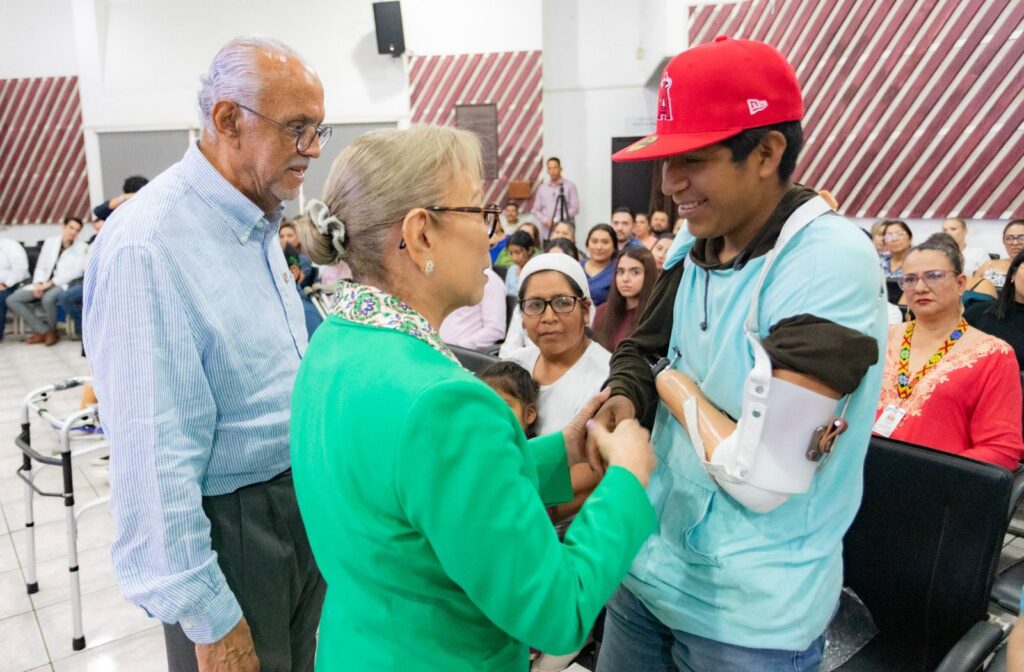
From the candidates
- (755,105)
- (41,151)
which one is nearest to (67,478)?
(755,105)

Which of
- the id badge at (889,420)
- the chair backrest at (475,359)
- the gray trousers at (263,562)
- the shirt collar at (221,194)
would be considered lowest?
the id badge at (889,420)

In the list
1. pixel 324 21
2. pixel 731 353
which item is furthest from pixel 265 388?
pixel 324 21

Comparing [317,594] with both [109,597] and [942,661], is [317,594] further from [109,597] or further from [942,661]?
[109,597]

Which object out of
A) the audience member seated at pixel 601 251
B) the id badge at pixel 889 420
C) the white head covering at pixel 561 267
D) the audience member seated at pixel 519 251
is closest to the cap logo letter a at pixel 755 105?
the white head covering at pixel 561 267

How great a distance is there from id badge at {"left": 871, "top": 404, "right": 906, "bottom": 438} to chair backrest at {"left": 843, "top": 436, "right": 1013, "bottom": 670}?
3.15 feet

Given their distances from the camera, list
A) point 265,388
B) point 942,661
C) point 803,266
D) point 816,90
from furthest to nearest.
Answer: point 816,90
point 942,661
point 265,388
point 803,266

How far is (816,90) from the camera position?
A: 852cm

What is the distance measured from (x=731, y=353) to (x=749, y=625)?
15.6 inches

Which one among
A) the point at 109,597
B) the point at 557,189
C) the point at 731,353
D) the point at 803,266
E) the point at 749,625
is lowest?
the point at 109,597

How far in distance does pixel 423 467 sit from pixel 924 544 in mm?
1540

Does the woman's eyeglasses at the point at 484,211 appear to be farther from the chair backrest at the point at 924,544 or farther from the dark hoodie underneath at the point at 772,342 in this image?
the chair backrest at the point at 924,544

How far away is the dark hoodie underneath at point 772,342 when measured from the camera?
2.95 feet

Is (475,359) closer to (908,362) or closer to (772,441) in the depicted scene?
(908,362)

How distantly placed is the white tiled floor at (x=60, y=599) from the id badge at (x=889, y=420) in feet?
9.14
